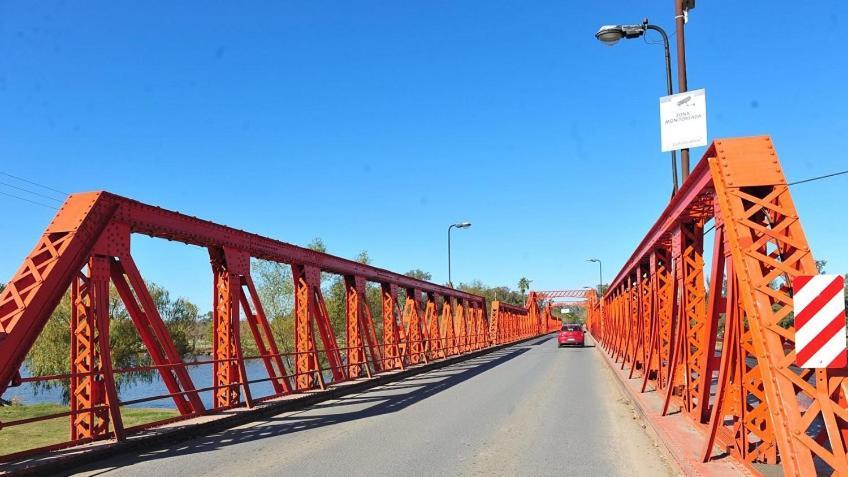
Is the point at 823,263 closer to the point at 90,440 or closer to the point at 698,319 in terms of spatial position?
the point at 698,319

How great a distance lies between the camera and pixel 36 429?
58.0 feet

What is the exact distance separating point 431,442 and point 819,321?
6.11 metres

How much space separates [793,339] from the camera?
203 inches

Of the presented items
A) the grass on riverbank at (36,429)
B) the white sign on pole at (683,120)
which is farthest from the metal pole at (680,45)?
the grass on riverbank at (36,429)

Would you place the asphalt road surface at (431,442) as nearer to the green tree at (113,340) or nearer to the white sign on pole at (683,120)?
the white sign on pole at (683,120)

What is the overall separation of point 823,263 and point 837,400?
9190 centimetres

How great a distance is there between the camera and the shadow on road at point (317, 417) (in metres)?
9.41

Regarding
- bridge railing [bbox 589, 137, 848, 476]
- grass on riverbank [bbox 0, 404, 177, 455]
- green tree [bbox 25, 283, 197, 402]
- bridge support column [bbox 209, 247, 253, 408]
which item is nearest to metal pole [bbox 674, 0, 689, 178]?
bridge railing [bbox 589, 137, 848, 476]

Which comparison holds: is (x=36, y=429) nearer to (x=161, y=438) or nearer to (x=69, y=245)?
(x=161, y=438)

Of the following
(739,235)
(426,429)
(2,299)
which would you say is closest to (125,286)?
(2,299)

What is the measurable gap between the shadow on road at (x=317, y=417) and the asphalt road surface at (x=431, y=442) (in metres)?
0.02

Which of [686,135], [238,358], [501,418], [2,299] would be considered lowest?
[501,418]

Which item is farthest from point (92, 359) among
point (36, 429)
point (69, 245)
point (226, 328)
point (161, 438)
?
point (36, 429)

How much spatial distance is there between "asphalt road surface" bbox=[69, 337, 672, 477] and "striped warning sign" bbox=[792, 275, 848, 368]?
3225 millimetres
